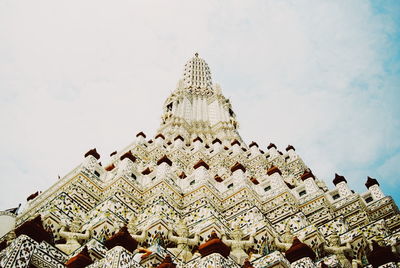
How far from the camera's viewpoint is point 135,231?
A: 11.6 metres

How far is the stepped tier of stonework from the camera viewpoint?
780 centimetres

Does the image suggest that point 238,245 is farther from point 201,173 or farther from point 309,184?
point 309,184

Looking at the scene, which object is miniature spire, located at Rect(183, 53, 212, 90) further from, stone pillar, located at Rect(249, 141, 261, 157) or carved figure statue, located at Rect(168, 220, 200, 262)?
carved figure statue, located at Rect(168, 220, 200, 262)

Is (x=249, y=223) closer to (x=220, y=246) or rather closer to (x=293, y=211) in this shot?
(x=293, y=211)

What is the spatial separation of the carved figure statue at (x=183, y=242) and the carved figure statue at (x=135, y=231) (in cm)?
70

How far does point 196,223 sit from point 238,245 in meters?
2.21

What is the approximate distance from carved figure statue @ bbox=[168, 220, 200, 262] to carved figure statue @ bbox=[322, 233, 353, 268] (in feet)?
11.7

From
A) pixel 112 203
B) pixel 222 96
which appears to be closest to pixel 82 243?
pixel 112 203

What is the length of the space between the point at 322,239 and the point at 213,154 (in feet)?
40.1

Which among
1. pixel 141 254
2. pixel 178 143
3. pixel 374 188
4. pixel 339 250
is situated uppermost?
pixel 178 143

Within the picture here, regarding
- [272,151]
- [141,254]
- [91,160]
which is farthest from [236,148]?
[141,254]

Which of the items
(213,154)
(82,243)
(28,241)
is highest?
(213,154)

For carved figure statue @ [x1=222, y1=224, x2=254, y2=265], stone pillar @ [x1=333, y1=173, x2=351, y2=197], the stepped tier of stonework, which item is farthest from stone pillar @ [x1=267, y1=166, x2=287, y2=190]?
carved figure statue @ [x1=222, y1=224, x2=254, y2=265]

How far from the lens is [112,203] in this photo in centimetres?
1219
